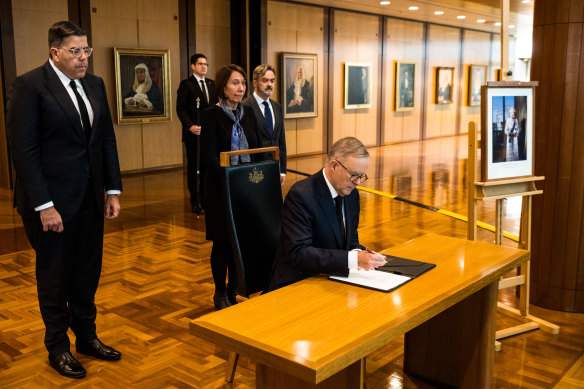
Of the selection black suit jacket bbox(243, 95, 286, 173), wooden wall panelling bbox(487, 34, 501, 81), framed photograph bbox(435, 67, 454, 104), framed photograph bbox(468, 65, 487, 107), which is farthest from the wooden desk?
wooden wall panelling bbox(487, 34, 501, 81)

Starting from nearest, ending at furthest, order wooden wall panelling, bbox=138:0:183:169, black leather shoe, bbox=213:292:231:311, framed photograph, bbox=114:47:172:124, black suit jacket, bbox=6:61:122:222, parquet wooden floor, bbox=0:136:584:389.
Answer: black suit jacket, bbox=6:61:122:222, parquet wooden floor, bbox=0:136:584:389, black leather shoe, bbox=213:292:231:311, framed photograph, bbox=114:47:172:124, wooden wall panelling, bbox=138:0:183:169

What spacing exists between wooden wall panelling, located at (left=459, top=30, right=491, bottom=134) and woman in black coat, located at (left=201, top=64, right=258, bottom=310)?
1617cm

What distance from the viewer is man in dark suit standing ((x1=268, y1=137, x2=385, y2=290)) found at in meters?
2.55

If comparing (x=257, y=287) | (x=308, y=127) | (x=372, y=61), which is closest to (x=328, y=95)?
(x=308, y=127)

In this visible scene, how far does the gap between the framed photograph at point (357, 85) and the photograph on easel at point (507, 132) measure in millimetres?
10547

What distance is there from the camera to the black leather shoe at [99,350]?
3.46 m

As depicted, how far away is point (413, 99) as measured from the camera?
55.6 ft

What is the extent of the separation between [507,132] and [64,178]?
2.74 meters

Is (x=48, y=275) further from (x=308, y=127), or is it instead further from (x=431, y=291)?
(x=308, y=127)

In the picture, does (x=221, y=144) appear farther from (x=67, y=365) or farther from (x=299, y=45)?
(x=299, y=45)

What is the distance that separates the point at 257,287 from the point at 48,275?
1.10 metres

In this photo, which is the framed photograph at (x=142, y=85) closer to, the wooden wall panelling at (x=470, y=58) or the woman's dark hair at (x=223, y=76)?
the woman's dark hair at (x=223, y=76)

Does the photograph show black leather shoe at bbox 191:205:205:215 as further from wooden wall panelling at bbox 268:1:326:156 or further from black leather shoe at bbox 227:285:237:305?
wooden wall panelling at bbox 268:1:326:156

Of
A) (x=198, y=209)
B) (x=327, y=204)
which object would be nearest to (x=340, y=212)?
(x=327, y=204)
